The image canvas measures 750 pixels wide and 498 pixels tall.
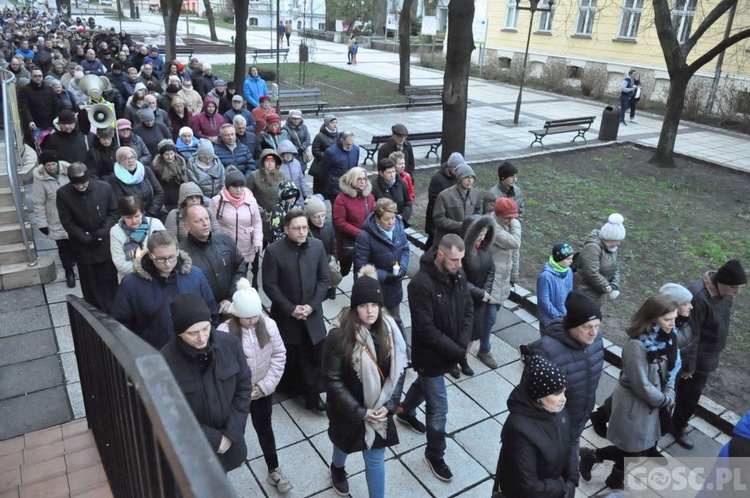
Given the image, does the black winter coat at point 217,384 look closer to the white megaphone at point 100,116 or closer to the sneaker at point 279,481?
the sneaker at point 279,481

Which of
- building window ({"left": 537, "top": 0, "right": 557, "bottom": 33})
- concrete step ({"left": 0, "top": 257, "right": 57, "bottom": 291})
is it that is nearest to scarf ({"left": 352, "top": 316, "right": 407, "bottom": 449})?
concrete step ({"left": 0, "top": 257, "right": 57, "bottom": 291})

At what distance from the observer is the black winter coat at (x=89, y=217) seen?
19.6 feet

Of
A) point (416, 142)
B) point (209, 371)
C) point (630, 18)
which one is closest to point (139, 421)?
point (209, 371)

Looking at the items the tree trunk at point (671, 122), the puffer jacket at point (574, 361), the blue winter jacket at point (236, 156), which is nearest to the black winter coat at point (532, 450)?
the puffer jacket at point (574, 361)

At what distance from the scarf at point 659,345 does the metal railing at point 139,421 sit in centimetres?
356

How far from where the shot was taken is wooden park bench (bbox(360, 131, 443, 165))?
13.0m

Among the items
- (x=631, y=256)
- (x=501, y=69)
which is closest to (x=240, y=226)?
(x=631, y=256)

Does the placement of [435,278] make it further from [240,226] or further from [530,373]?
[240,226]

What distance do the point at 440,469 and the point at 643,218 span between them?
8.52 m

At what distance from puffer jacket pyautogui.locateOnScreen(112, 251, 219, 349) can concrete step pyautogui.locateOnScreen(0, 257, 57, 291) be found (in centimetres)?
382

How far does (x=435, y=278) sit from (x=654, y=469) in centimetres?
250

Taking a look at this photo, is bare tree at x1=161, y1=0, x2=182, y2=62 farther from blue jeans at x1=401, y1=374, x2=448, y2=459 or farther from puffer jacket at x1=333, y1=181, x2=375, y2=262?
blue jeans at x1=401, y1=374, x2=448, y2=459

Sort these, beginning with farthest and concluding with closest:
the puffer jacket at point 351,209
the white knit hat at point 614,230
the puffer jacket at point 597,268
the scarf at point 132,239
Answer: the puffer jacket at point 351,209 < the puffer jacket at point 597,268 < the white knit hat at point 614,230 < the scarf at point 132,239

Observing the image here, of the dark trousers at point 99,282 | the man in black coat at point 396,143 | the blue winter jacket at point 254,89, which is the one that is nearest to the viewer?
the dark trousers at point 99,282
